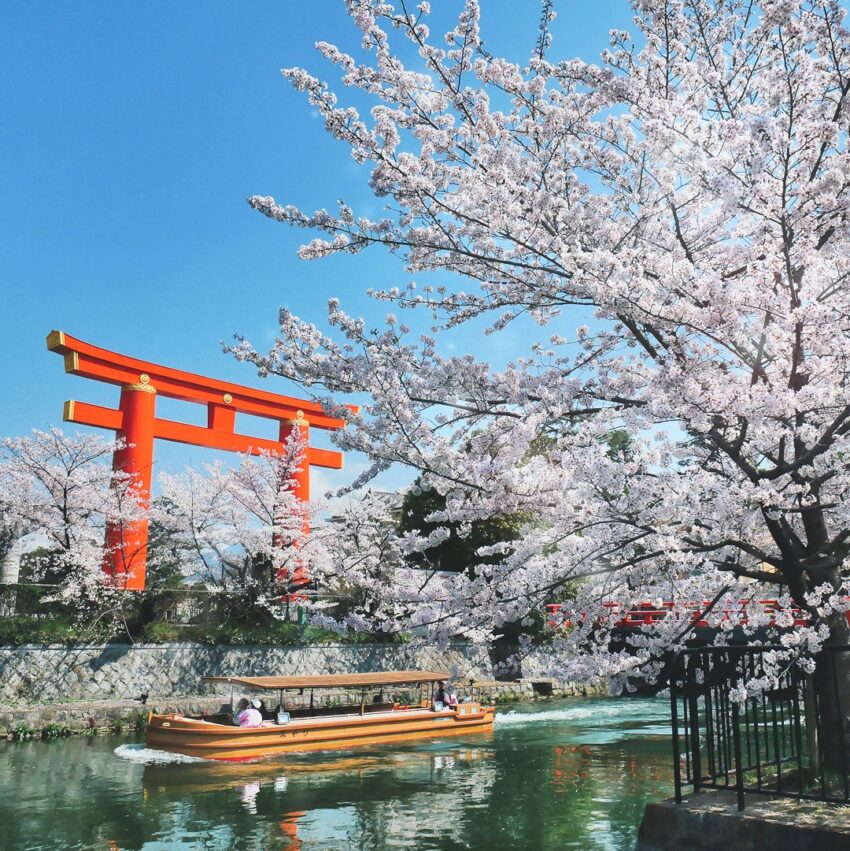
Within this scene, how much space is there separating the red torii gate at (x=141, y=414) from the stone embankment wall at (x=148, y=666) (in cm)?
222

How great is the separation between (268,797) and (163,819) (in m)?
1.62

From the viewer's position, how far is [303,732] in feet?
48.6

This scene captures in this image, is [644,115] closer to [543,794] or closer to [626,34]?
[626,34]

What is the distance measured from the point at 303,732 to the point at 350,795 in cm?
422

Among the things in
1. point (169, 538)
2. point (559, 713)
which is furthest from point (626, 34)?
point (169, 538)

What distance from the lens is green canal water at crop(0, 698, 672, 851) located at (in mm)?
8664

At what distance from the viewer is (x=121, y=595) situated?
19609 millimetres

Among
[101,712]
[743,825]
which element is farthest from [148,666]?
[743,825]

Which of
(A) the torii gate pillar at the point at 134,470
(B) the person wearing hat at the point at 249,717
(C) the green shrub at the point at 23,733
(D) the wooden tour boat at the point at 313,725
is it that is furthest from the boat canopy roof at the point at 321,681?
(A) the torii gate pillar at the point at 134,470

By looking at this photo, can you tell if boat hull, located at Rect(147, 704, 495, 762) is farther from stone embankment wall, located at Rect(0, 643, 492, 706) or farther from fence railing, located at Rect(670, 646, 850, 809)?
fence railing, located at Rect(670, 646, 850, 809)

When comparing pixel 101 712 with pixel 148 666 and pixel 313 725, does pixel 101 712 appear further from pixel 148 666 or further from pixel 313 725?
pixel 313 725

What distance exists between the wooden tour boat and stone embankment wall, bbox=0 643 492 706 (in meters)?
1.33

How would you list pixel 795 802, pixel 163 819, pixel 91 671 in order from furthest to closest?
pixel 91 671
pixel 163 819
pixel 795 802

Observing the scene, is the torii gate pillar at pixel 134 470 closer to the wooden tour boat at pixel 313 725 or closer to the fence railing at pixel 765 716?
the wooden tour boat at pixel 313 725
